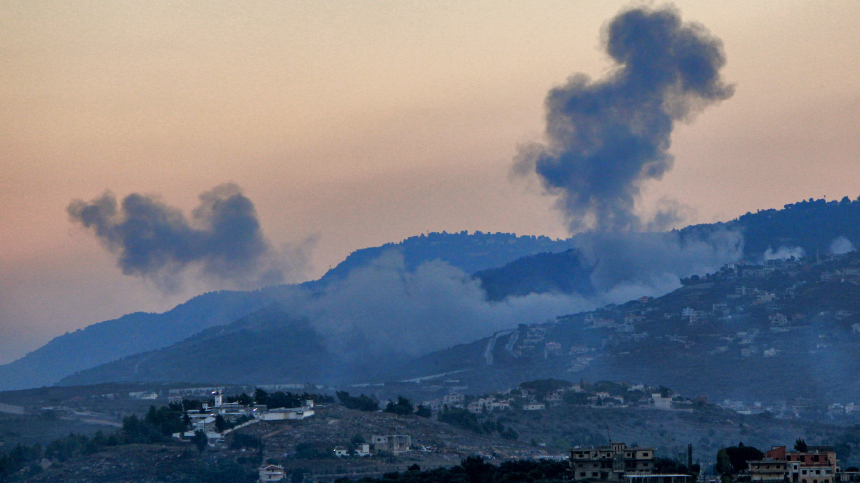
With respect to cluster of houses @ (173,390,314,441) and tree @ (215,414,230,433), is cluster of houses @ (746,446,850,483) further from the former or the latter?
tree @ (215,414,230,433)

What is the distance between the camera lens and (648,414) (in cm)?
17512

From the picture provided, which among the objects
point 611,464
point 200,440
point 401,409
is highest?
point 401,409

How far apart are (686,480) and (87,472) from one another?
54.6 metres

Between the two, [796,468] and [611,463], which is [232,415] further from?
[796,468]

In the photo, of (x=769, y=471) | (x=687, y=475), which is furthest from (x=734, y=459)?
(x=769, y=471)

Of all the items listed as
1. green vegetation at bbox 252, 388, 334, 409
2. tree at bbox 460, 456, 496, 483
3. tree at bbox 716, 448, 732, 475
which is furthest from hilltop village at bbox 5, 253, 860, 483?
tree at bbox 460, 456, 496, 483

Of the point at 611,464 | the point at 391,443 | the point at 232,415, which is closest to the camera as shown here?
the point at 611,464

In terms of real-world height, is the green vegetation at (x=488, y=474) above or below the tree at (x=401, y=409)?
below

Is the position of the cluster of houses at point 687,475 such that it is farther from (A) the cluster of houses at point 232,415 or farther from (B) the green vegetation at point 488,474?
(A) the cluster of houses at point 232,415

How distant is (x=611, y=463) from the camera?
318ft

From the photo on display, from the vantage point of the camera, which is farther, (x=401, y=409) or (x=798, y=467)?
(x=401, y=409)

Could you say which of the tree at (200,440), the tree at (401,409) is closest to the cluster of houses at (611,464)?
the tree at (200,440)

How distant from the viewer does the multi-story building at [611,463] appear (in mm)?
96062

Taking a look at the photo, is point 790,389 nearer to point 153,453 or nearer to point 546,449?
point 546,449
